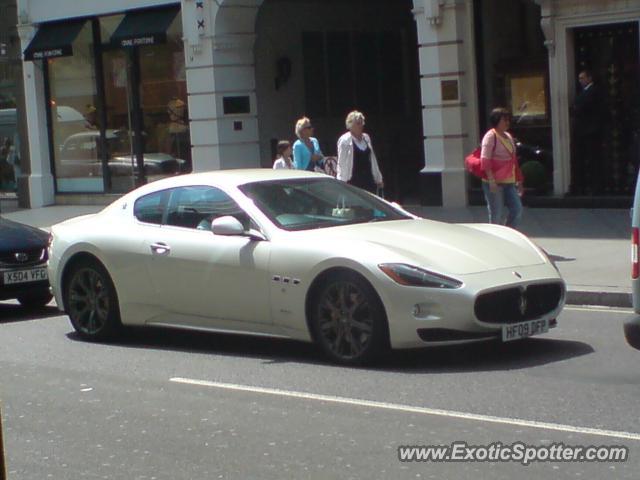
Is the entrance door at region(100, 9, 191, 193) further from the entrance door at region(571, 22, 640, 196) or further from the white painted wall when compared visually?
the entrance door at region(571, 22, 640, 196)

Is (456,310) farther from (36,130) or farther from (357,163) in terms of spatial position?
(36,130)

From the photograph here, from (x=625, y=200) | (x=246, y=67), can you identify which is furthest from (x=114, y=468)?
(x=246, y=67)

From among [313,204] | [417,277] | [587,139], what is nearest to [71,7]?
[587,139]

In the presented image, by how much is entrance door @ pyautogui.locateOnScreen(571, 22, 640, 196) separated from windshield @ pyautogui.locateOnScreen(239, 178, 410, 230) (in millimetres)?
9240

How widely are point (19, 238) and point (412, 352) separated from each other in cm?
537

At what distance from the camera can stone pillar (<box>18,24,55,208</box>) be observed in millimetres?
27844

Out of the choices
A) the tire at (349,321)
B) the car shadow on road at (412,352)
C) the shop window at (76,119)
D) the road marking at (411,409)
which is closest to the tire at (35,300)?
the car shadow on road at (412,352)

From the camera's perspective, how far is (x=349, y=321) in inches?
368

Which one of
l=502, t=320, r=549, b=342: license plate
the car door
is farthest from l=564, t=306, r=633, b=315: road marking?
the car door

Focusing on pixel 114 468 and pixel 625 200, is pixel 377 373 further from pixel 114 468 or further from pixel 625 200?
pixel 625 200

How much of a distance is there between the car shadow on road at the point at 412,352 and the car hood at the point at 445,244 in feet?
2.20

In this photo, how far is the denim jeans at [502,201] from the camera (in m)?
14.7

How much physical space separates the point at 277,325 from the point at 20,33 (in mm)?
19615

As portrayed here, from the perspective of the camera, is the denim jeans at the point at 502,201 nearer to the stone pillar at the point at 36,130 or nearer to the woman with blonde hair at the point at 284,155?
the woman with blonde hair at the point at 284,155
